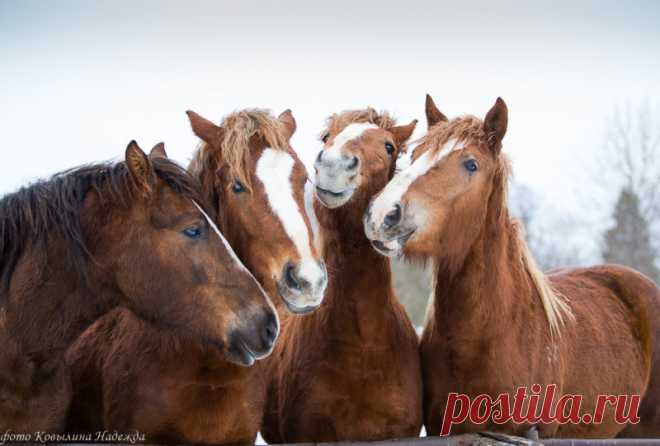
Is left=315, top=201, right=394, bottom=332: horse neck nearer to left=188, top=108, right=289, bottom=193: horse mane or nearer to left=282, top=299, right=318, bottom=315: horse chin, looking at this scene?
left=188, top=108, right=289, bottom=193: horse mane

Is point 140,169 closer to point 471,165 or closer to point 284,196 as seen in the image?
point 284,196

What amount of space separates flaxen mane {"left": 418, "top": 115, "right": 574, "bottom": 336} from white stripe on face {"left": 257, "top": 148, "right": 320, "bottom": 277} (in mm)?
906

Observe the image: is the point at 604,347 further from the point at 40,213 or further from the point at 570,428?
the point at 40,213

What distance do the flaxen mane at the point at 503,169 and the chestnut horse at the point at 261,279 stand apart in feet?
2.89

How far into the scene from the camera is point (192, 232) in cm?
321

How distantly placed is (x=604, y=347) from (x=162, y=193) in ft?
10.1

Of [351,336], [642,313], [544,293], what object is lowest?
[642,313]

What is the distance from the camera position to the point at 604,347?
4664 millimetres

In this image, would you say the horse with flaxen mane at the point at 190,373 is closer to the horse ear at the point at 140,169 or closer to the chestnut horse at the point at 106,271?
the chestnut horse at the point at 106,271

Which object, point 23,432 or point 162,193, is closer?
point 23,432

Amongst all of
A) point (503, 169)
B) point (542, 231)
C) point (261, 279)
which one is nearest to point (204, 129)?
point (261, 279)

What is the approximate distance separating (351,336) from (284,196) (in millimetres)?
1027

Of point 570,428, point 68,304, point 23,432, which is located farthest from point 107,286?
point 570,428

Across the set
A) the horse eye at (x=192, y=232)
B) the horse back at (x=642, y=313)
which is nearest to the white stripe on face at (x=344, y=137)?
the horse eye at (x=192, y=232)
